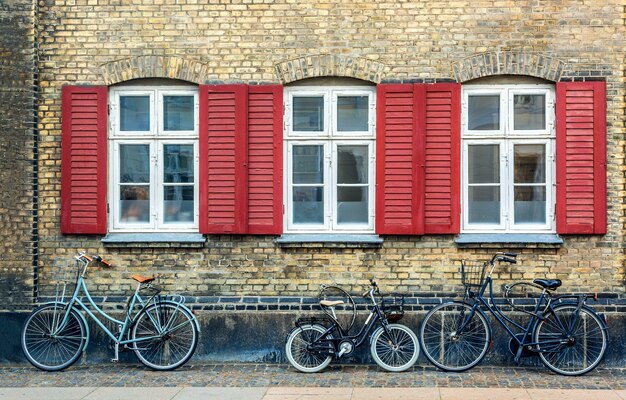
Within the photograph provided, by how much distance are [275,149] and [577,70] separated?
3.62 m

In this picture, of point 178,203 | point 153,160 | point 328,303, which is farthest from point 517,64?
point 153,160

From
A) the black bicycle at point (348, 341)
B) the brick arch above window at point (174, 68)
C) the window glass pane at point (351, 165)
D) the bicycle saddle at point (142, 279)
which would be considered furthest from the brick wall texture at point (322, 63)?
the window glass pane at point (351, 165)

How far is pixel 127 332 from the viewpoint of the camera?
10.3 m

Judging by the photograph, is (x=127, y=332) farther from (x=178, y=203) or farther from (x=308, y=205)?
(x=308, y=205)

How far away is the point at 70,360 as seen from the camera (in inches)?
402

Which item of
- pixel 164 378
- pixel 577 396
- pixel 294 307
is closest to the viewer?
pixel 577 396

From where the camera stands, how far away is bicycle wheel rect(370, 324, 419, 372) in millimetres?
9977

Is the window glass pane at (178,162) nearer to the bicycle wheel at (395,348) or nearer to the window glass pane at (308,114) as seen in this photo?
the window glass pane at (308,114)

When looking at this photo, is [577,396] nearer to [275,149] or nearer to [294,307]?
[294,307]

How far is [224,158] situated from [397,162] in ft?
6.70

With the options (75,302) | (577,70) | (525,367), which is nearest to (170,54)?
(75,302)

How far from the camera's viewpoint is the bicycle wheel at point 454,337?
1005 cm

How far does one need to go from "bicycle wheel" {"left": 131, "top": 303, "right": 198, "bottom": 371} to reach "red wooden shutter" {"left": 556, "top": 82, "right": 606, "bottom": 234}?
4.45 meters

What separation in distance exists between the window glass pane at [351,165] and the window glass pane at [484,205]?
50.6 inches
